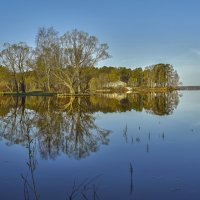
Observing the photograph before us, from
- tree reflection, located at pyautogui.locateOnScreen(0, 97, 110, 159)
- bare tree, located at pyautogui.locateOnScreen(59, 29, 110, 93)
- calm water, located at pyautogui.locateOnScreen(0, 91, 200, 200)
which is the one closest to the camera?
calm water, located at pyautogui.locateOnScreen(0, 91, 200, 200)

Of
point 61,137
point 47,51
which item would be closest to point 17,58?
point 47,51

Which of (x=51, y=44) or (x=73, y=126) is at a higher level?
(x=51, y=44)

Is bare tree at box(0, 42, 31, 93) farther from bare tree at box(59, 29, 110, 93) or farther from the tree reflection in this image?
the tree reflection

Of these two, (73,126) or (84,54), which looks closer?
(73,126)

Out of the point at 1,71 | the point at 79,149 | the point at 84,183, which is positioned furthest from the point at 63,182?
the point at 1,71

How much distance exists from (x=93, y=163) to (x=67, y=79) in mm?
55548

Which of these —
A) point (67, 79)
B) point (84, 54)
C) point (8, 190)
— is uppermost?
point (84, 54)

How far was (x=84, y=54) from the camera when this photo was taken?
61781mm

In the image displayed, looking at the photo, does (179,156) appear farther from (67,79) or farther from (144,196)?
(67,79)

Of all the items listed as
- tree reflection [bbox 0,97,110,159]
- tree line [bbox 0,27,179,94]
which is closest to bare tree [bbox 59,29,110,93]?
tree line [bbox 0,27,179,94]

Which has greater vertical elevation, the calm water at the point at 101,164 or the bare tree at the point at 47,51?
the bare tree at the point at 47,51

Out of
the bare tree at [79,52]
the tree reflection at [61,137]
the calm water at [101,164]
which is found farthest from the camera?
the bare tree at [79,52]

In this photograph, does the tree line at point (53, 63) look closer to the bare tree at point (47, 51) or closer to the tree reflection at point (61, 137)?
the bare tree at point (47, 51)

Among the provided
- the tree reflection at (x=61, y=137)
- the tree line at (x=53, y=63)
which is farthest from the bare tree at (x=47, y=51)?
the tree reflection at (x=61, y=137)
